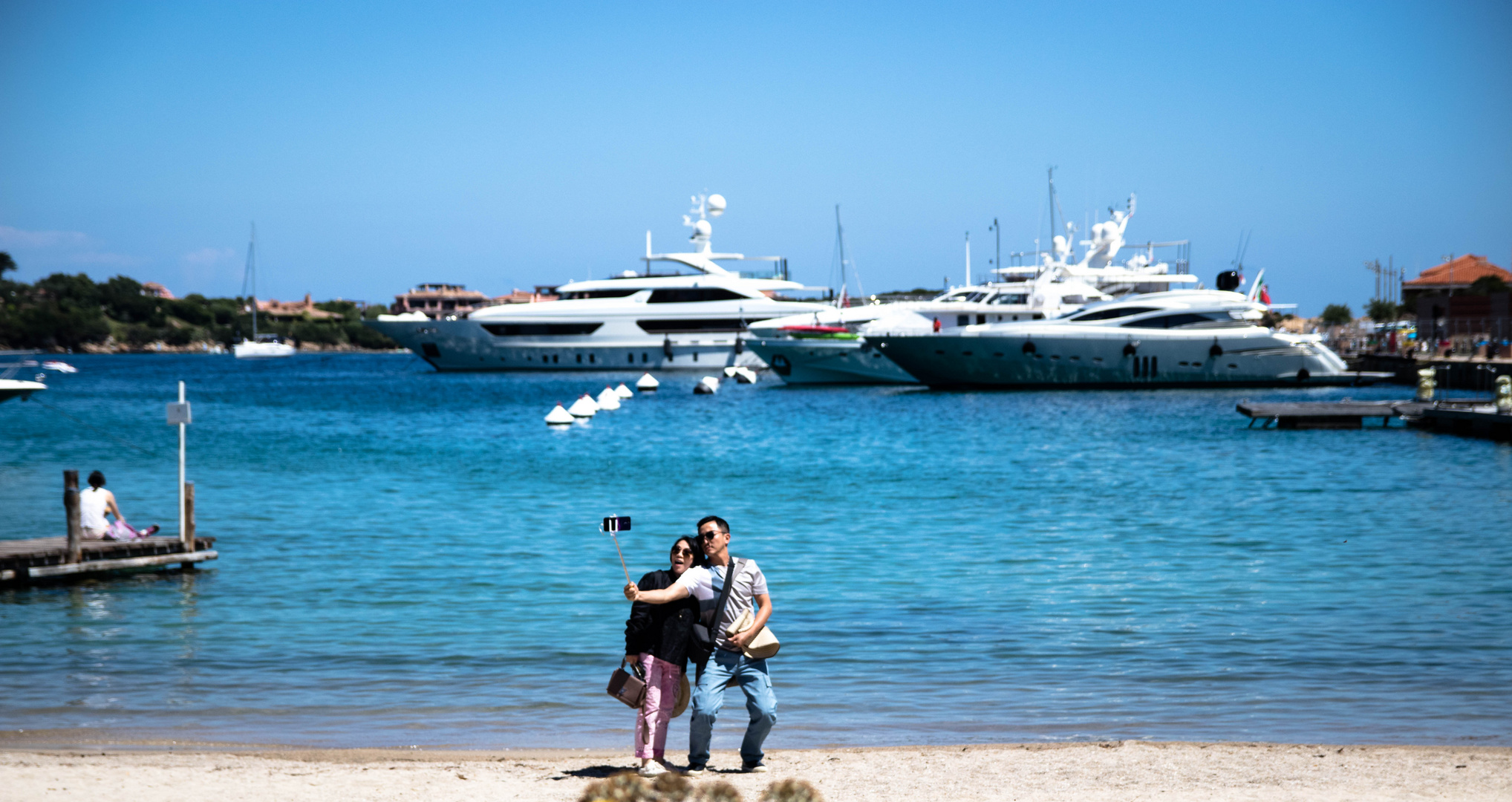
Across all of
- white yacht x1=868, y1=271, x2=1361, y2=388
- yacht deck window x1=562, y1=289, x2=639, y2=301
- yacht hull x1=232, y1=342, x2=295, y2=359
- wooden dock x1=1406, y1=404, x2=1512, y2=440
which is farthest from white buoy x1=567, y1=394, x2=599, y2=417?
yacht hull x1=232, y1=342, x2=295, y2=359

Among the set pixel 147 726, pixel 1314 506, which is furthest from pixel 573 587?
pixel 1314 506

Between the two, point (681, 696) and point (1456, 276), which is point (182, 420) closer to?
point (681, 696)

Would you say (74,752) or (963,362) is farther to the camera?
(963,362)

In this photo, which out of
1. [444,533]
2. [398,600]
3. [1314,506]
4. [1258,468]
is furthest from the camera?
[1258,468]

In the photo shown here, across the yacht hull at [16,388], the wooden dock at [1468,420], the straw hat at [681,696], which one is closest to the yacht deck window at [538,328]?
the wooden dock at [1468,420]

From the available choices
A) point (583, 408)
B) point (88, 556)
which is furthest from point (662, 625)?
point (583, 408)

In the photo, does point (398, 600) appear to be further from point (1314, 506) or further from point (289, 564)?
Answer: point (1314, 506)

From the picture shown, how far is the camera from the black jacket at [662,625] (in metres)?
7.31

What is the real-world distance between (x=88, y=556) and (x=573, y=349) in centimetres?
6785

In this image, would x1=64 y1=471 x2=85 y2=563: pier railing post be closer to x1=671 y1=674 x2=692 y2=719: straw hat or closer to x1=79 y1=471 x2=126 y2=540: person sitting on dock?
x1=79 y1=471 x2=126 y2=540: person sitting on dock

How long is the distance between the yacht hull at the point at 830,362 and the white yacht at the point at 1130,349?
5.92 m

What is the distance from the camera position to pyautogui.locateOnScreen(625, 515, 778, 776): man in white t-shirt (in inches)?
283

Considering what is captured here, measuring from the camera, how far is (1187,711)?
9.87m

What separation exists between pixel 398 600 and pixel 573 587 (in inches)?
73.9
